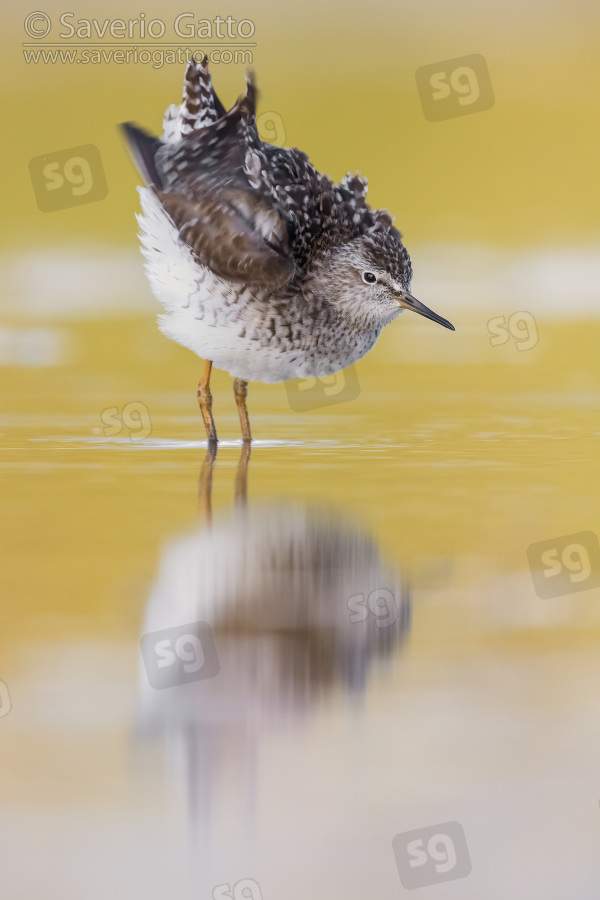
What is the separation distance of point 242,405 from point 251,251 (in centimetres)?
90

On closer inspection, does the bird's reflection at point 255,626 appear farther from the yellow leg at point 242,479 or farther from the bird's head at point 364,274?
the bird's head at point 364,274

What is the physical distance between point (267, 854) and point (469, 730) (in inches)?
22.6

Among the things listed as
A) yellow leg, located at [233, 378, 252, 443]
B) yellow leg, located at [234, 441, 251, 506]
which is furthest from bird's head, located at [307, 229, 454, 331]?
yellow leg, located at [234, 441, 251, 506]

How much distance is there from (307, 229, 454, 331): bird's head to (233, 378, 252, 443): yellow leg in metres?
0.65

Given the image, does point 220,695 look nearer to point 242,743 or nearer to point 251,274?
point 242,743

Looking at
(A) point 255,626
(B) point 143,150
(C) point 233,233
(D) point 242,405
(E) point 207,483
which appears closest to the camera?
→ (A) point 255,626

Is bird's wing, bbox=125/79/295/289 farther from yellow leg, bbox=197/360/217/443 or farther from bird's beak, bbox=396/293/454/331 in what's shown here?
yellow leg, bbox=197/360/217/443

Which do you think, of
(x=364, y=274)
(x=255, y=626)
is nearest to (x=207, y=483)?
(x=364, y=274)

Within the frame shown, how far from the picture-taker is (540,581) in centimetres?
344

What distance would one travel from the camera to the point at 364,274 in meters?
5.85

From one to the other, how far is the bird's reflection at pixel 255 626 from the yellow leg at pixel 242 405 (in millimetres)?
1768

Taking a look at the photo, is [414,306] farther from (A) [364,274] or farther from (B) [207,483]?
(B) [207,483]

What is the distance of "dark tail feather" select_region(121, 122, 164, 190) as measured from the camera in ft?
18.8

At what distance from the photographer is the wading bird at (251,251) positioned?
553 centimetres
